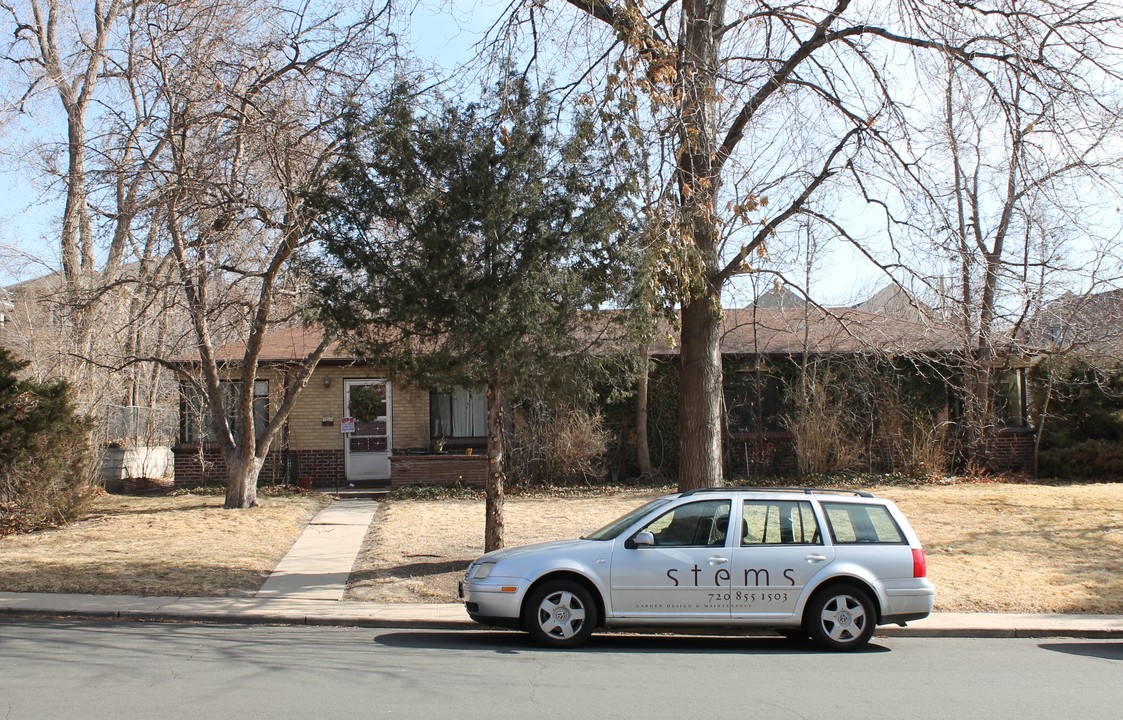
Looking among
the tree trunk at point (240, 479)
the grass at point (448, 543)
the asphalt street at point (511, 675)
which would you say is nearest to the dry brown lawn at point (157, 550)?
the grass at point (448, 543)

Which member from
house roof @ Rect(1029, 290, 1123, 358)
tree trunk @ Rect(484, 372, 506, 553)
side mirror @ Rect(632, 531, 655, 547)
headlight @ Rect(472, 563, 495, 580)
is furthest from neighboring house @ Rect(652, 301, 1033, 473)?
headlight @ Rect(472, 563, 495, 580)

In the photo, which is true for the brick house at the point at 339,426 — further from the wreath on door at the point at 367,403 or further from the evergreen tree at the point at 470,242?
the evergreen tree at the point at 470,242

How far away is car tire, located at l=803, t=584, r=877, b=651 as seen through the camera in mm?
8414

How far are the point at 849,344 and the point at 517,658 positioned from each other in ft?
51.3

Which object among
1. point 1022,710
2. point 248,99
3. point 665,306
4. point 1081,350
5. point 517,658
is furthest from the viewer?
point 1081,350

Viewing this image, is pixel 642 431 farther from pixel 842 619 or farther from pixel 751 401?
pixel 842 619

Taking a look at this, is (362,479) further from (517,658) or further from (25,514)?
(517,658)

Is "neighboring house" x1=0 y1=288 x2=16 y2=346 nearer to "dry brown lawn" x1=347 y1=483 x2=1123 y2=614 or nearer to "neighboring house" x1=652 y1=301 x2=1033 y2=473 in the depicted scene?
"dry brown lawn" x1=347 y1=483 x2=1123 y2=614

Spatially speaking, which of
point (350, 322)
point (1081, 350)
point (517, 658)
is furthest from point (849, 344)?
point (517, 658)

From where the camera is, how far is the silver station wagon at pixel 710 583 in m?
8.33

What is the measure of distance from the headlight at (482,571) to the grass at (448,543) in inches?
85.1

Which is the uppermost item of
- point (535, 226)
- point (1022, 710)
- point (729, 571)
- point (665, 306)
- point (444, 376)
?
point (535, 226)

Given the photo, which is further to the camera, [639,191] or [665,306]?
[665,306]

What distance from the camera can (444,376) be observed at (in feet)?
35.5
